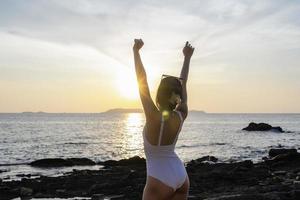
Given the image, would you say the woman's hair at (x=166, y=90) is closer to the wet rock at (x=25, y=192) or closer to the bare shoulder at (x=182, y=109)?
the bare shoulder at (x=182, y=109)

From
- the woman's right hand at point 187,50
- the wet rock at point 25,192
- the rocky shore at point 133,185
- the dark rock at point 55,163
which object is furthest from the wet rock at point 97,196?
the dark rock at point 55,163

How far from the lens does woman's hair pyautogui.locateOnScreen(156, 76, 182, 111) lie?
4.52 meters

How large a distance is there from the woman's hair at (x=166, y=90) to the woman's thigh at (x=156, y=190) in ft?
2.23

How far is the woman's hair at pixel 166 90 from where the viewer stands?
4.52 metres

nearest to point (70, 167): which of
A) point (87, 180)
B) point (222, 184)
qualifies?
point (87, 180)

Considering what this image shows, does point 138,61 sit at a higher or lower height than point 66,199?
higher

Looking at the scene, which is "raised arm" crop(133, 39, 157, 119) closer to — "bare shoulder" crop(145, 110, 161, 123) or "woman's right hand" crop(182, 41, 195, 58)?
"bare shoulder" crop(145, 110, 161, 123)

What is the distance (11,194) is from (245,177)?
10311 millimetres

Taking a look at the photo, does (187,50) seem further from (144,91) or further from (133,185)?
(133,185)

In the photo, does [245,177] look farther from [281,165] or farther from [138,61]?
[138,61]

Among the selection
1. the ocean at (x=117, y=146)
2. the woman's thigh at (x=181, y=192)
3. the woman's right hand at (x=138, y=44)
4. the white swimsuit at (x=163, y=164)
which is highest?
the woman's right hand at (x=138, y=44)

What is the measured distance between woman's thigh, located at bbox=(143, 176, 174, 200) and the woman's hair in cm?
68

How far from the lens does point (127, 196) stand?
701 inches

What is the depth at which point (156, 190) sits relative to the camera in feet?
15.0
